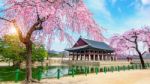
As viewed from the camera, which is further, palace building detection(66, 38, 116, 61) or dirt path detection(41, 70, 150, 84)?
palace building detection(66, 38, 116, 61)

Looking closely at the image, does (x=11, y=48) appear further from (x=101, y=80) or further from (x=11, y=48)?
(x=101, y=80)

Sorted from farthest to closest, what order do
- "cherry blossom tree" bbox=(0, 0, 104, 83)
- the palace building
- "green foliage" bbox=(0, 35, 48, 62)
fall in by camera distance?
the palace building < "green foliage" bbox=(0, 35, 48, 62) < "cherry blossom tree" bbox=(0, 0, 104, 83)

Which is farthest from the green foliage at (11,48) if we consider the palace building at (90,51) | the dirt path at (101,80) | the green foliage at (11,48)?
the dirt path at (101,80)

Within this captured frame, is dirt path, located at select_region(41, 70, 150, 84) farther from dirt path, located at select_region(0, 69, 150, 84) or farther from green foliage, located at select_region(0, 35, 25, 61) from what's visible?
green foliage, located at select_region(0, 35, 25, 61)

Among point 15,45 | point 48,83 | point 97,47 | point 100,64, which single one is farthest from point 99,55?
point 48,83

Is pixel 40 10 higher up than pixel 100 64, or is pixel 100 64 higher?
pixel 40 10

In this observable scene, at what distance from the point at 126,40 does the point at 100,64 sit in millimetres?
7200

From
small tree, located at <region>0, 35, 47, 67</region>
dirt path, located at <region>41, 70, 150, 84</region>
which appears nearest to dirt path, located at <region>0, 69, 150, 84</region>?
dirt path, located at <region>41, 70, 150, 84</region>

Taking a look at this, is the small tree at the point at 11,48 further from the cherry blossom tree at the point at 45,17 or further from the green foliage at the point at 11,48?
the cherry blossom tree at the point at 45,17

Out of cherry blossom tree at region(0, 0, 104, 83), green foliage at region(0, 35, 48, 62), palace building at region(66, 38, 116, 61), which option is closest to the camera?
cherry blossom tree at region(0, 0, 104, 83)

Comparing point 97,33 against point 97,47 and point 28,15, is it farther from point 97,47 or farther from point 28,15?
point 97,47

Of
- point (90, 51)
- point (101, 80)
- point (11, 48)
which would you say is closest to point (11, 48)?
point (11, 48)

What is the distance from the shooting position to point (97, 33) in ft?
56.8

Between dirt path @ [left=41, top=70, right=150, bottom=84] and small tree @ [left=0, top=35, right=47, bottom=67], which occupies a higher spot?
small tree @ [left=0, top=35, right=47, bottom=67]
